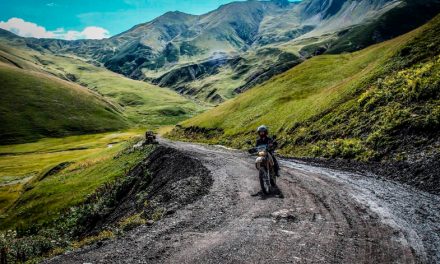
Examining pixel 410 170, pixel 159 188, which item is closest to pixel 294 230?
pixel 410 170

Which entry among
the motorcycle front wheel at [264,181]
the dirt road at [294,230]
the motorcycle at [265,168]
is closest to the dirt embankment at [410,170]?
the dirt road at [294,230]

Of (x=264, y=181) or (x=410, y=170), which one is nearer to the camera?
(x=264, y=181)

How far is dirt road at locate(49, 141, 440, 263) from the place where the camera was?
36.4 ft

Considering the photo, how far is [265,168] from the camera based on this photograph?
67.2 feet

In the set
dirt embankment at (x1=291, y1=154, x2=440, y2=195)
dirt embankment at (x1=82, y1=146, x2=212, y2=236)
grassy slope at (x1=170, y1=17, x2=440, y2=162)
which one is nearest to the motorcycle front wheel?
dirt embankment at (x1=82, y1=146, x2=212, y2=236)

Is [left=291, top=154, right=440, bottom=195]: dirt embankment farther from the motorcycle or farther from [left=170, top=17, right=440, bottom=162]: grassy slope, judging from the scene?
the motorcycle

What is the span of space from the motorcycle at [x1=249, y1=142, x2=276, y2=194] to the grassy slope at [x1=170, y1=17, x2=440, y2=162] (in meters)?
12.3

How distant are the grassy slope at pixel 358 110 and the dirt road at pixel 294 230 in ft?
37.1

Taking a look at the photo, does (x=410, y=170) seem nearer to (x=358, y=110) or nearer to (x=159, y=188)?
(x=358, y=110)

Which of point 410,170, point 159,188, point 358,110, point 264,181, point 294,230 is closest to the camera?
point 294,230

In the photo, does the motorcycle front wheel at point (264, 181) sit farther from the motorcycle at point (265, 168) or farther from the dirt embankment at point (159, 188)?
the dirt embankment at point (159, 188)

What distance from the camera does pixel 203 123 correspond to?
3297 inches

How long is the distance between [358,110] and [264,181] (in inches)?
941

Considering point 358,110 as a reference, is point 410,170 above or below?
below
